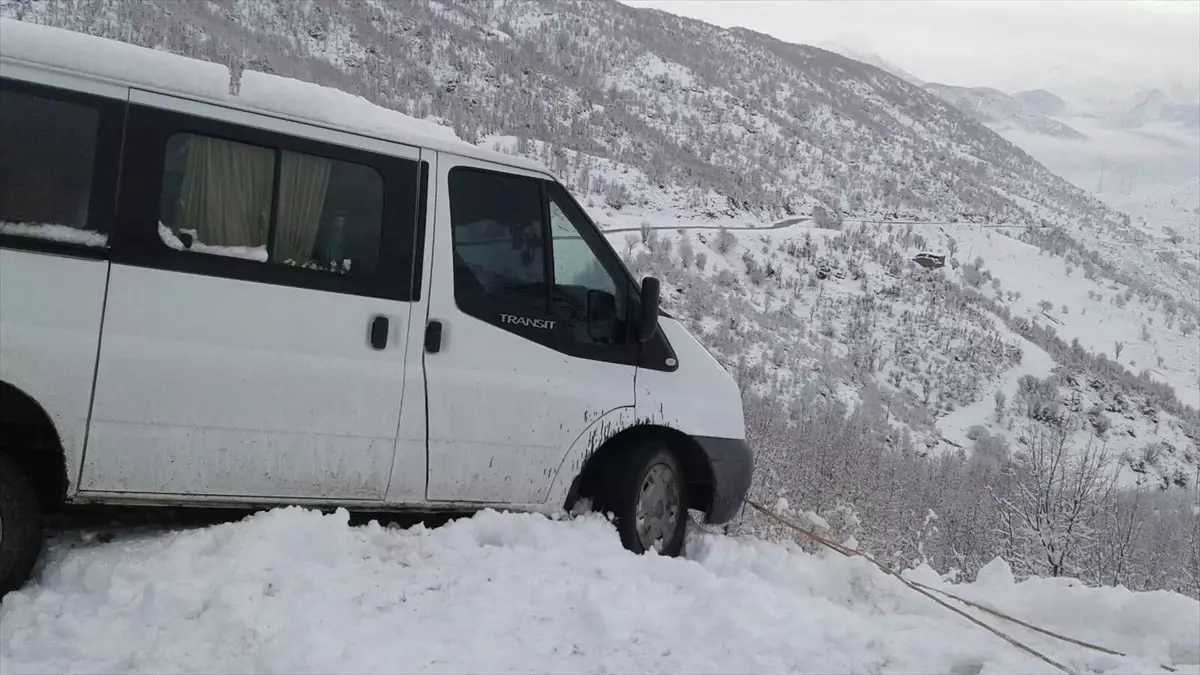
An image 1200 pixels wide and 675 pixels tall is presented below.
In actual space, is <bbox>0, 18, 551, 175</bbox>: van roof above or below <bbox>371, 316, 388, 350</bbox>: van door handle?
above

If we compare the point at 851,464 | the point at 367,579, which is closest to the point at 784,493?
the point at 851,464

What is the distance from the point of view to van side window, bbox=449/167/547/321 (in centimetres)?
439

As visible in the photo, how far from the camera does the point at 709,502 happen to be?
531 centimetres

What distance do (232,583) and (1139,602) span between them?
4.57 meters

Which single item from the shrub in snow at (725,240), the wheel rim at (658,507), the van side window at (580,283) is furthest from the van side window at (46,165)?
the shrub in snow at (725,240)

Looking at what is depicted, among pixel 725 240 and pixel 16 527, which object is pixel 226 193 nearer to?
pixel 16 527

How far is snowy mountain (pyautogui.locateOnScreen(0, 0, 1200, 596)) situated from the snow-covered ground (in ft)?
Answer: 30.3

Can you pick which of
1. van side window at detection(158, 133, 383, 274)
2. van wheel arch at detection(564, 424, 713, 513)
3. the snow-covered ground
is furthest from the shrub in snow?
van side window at detection(158, 133, 383, 274)

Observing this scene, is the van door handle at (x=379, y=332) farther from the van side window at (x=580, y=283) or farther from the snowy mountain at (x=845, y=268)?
the snowy mountain at (x=845, y=268)

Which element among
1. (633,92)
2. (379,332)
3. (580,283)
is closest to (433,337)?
(379,332)

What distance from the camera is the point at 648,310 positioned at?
4.87 metres

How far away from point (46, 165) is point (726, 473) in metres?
3.82

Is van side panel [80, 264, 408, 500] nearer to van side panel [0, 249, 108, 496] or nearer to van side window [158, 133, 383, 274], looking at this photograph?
van side panel [0, 249, 108, 496]

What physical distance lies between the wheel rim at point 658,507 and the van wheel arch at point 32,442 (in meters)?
2.78
